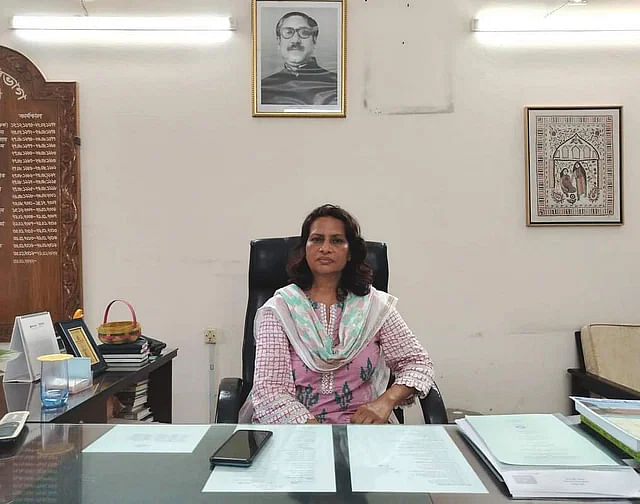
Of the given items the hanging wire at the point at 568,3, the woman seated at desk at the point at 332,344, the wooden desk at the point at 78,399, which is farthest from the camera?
the hanging wire at the point at 568,3

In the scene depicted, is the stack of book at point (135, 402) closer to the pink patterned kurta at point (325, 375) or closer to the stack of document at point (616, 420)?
the pink patterned kurta at point (325, 375)

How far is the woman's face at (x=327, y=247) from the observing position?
198cm

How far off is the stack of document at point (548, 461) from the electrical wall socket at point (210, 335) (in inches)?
74.5

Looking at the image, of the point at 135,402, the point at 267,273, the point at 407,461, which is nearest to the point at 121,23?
the point at 267,273

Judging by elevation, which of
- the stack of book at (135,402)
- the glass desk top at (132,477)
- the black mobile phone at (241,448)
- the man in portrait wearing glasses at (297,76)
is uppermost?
the man in portrait wearing glasses at (297,76)

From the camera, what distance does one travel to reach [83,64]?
110 inches

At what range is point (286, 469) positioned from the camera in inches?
34.5

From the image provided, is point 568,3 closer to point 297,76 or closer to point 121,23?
point 297,76

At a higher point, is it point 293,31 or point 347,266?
point 293,31

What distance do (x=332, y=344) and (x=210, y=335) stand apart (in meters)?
1.05

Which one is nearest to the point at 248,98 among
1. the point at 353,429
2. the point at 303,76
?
the point at 303,76

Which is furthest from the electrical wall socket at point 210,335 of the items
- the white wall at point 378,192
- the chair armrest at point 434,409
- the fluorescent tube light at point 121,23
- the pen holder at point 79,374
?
the fluorescent tube light at point 121,23

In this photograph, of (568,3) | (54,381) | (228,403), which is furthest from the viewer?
(568,3)

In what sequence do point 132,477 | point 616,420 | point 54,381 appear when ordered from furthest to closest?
point 54,381 < point 616,420 < point 132,477
